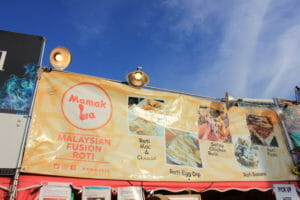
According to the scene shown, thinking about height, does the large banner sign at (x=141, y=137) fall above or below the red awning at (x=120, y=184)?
above

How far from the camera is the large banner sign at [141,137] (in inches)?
185

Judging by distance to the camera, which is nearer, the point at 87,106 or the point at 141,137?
the point at 87,106

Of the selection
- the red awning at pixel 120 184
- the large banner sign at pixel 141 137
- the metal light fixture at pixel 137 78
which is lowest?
the red awning at pixel 120 184

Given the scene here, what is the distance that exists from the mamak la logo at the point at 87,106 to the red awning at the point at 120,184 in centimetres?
117

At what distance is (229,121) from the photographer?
6980mm

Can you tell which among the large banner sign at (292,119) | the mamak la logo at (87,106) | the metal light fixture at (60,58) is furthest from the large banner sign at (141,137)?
the large banner sign at (292,119)

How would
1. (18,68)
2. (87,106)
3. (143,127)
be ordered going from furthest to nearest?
(143,127) < (87,106) < (18,68)

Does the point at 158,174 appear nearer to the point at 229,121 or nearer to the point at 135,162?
the point at 135,162

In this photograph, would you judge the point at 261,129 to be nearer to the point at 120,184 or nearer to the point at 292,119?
the point at 292,119

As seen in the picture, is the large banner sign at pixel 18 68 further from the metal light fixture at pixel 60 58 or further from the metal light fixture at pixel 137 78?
the metal light fixture at pixel 137 78

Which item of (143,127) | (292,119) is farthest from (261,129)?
(143,127)

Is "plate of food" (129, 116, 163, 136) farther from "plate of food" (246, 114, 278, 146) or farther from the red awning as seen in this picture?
"plate of food" (246, 114, 278, 146)

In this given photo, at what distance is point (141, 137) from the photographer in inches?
219

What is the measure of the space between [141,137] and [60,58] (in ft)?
8.84
